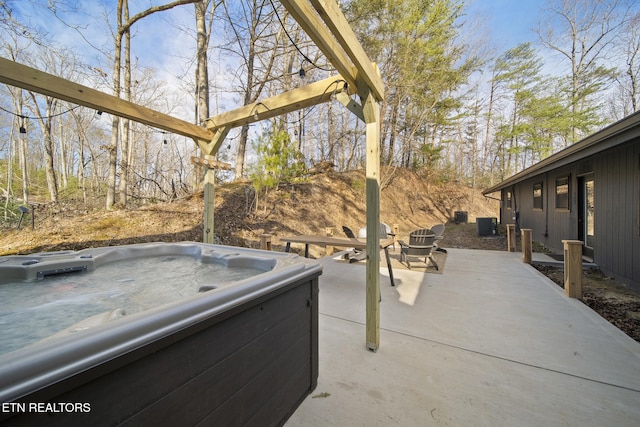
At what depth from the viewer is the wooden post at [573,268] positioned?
313 centimetres

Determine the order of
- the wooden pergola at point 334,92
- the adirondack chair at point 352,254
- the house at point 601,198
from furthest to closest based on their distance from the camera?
the adirondack chair at point 352,254 < the house at point 601,198 < the wooden pergola at point 334,92

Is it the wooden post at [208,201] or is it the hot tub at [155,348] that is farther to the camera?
the wooden post at [208,201]

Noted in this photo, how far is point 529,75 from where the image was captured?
Result: 45.4 feet

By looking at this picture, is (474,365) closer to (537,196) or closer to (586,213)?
(586,213)

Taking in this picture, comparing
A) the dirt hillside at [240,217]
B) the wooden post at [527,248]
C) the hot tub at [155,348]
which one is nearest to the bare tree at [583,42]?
the dirt hillside at [240,217]

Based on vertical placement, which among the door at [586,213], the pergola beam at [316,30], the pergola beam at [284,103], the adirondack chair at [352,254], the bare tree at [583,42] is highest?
the bare tree at [583,42]

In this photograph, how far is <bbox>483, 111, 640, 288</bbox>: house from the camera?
3.66m

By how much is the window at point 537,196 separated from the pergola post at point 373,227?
320 inches

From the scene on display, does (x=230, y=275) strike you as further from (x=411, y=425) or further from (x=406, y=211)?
(x=406, y=211)

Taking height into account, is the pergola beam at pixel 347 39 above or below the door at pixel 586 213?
above

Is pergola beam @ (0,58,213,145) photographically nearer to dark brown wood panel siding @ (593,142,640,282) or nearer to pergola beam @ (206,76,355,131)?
pergola beam @ (206,76,355,131)

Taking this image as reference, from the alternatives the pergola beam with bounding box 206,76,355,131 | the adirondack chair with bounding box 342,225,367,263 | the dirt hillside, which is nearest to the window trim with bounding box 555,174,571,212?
the adirondack chair with bounding box 342,225,367,263

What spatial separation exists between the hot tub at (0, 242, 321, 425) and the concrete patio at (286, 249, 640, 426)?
0.42 meters

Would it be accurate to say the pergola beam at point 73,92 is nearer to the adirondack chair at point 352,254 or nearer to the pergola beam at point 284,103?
the pergola beam at point 284,103
